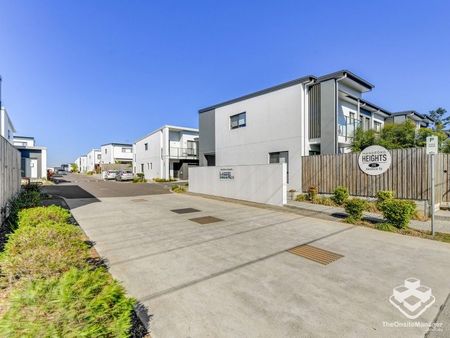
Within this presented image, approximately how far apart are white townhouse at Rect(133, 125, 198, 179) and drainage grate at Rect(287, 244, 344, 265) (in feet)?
79.9

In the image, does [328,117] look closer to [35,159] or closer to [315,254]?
[315,254]

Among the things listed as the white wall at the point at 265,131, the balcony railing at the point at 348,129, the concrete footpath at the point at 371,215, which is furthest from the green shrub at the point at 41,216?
the balcony railing at the point at 348,129

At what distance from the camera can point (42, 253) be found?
3.18 metres

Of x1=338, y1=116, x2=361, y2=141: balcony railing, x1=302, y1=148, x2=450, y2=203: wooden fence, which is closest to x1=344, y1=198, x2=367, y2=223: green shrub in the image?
x1=302, y1=148, x2=450, y2=203: wooden fence

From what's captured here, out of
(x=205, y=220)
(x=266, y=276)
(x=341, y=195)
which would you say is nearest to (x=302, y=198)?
(x=341, y=195)

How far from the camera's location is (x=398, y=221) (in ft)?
22.2

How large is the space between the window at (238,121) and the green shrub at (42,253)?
14.4 m

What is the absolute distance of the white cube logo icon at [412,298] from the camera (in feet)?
9.68

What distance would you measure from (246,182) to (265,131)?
4.44 m

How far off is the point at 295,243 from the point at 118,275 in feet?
12.7

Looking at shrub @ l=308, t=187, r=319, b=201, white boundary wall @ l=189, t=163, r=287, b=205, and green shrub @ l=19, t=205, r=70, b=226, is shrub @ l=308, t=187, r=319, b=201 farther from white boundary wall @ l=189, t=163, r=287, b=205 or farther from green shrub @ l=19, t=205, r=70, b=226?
green shrub @ l=19, t=205, r=70, b=226

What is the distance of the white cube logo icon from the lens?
2.95m

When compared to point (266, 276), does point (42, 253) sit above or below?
above

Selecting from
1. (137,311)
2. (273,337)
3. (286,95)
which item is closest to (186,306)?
(137,311)
